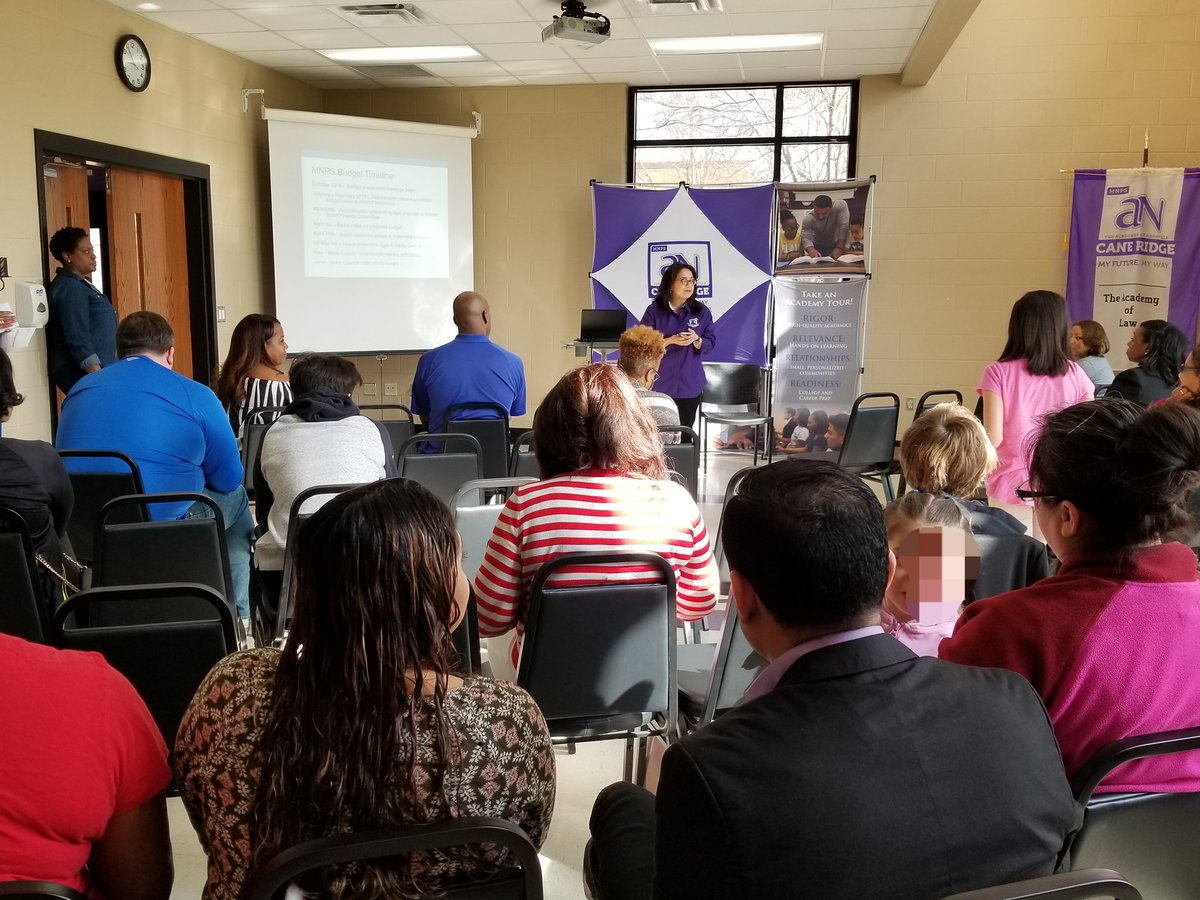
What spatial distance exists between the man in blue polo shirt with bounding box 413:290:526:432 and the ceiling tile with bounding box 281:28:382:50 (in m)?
2.65

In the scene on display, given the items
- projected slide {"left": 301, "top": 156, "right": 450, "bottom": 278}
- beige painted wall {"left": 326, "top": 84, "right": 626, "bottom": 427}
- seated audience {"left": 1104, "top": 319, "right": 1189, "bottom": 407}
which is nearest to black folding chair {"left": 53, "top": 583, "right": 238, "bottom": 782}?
seated audience {"left": 1104, "top": 319, "right": 1189, "bottom": 407}

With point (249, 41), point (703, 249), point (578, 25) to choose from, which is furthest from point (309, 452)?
point (703, 249)

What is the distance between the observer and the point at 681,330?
18.8ft

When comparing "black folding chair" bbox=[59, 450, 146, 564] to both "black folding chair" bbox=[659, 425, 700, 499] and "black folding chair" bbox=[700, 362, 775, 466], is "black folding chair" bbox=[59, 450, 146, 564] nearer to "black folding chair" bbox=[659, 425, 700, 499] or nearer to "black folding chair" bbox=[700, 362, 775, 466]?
"black folding chair" bbox=[659, 425, 700, 499]

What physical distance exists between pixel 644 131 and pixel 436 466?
16.6 feet

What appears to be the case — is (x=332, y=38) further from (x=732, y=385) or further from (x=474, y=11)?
(x=732, y=385)

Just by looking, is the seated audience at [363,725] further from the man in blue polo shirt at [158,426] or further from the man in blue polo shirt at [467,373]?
the man in blue polo shirt at [467,373]

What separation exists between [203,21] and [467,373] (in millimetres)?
3135

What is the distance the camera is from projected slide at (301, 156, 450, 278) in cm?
716

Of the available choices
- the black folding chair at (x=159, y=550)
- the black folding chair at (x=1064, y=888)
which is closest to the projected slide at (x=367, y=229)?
the black folding chair at (x=159, y=550)

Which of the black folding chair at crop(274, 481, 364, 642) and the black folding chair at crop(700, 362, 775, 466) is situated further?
the black folding chair at crop(700, 362, 775, 466)

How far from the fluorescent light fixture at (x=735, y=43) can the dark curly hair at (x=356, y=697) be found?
231 inches

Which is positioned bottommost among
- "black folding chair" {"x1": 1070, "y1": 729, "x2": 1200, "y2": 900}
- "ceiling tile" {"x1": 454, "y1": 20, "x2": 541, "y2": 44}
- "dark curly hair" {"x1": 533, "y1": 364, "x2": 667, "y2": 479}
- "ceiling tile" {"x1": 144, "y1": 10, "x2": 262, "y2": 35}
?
"black folding chair" {"x1": 1070, "y1": 729, "x2": 1200, "y2": 900}

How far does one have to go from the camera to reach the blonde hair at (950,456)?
214cm
